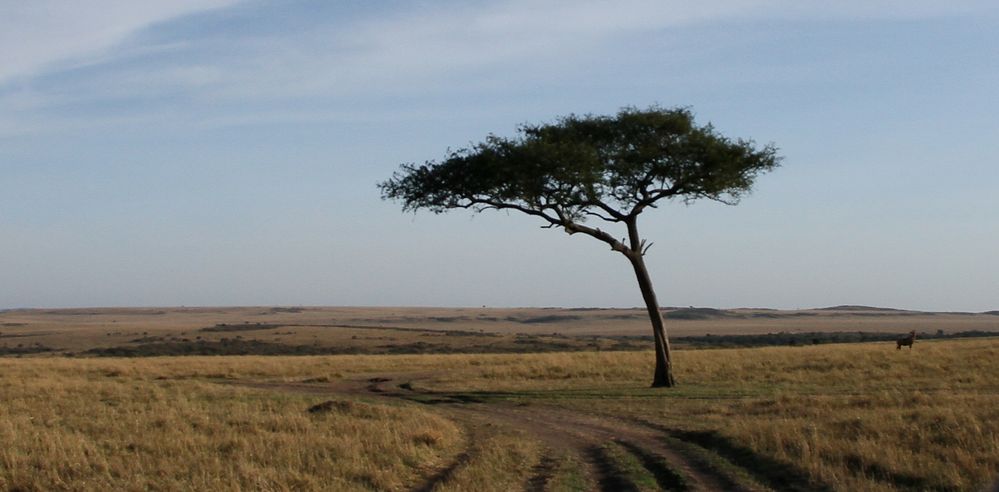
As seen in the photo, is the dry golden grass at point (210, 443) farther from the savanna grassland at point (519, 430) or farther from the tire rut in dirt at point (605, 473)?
the tire rut in dirt at point (605, 473)

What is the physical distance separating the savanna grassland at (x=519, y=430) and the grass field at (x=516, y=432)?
6 centimetres

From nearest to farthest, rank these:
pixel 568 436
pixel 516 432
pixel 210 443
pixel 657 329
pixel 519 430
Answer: pixel 210 443 < pixel 568 436 < pixel 516 432 < pixel 519 430 < pixel 657 329

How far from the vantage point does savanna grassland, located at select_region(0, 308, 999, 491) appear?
14508mm

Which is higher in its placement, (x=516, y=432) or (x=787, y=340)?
(x=787, y=340)

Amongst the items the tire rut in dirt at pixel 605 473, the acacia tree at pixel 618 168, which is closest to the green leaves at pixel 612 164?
the acacia tree at pixel 618 168

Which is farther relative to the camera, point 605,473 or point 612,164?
point 612,164

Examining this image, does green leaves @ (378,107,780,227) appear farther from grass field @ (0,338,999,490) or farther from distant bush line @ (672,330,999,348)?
distant bush line @ (672,330,999,348)

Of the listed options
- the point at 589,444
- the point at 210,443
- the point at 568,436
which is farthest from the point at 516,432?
the point at 210,443

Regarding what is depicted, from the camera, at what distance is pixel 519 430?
2080 centimetres

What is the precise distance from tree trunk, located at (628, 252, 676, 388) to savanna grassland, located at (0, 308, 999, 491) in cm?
98

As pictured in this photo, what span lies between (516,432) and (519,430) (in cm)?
38

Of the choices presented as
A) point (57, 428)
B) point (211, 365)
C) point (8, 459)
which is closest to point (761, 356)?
point (211, 365)

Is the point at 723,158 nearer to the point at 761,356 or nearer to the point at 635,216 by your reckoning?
the point at 635,216

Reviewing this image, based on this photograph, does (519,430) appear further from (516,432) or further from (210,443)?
(210,443)
